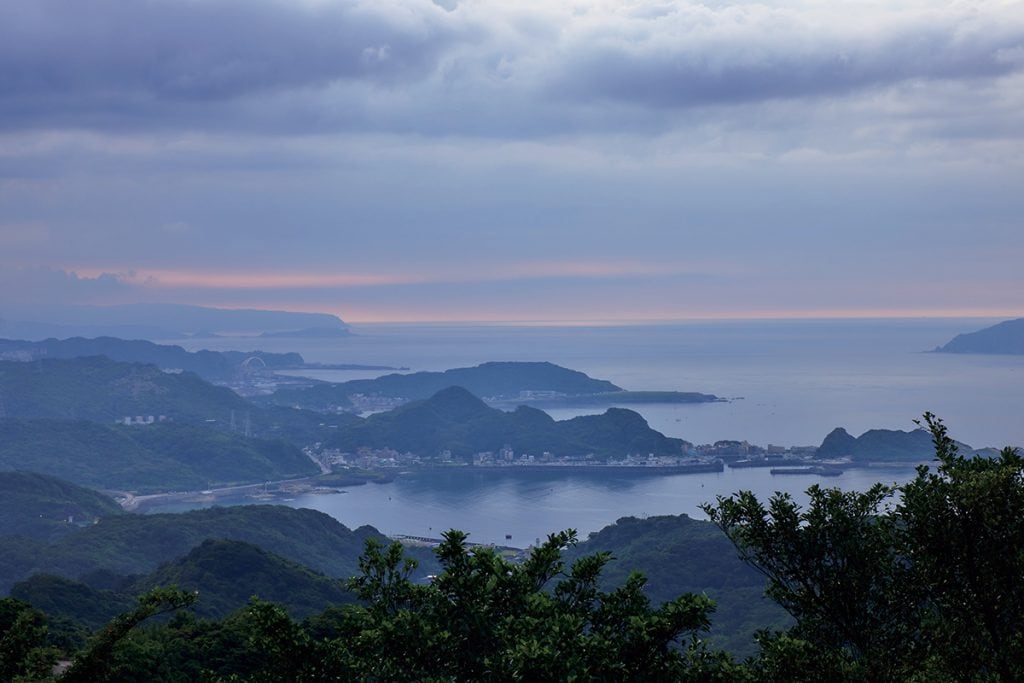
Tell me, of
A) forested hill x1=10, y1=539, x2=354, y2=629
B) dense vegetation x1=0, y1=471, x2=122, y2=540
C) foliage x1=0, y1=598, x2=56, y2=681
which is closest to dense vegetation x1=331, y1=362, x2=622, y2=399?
dense vegetation x1=0, y1=471, x2=122, y2=540

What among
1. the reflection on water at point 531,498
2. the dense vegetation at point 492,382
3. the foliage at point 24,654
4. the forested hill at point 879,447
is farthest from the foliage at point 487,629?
the dense vegetation at point 492,382

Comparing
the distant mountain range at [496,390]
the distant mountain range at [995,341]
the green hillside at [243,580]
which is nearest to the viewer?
the green hillside at [243,580]

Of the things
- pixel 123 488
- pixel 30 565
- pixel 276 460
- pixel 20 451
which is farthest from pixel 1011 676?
pixel 20 451

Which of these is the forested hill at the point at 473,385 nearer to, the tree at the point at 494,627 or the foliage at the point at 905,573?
the tree at the point at 494,627

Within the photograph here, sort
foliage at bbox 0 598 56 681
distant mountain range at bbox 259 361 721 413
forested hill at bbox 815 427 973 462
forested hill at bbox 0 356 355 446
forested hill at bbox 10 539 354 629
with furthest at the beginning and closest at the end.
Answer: distant mountain range at bbox 259 361 721 413 < forested hill at bbox 0 356 355 446 < forested hill at bbox 815 427 973 462 < forested hill at bbox 10 539 354 629 < foliage at bbox 0 598 56 681

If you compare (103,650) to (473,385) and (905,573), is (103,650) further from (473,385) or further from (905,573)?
(473,385)

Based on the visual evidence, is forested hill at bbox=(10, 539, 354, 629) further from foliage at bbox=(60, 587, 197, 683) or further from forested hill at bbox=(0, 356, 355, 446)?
forested hill at bbox=(0, 356, 355, 446)
